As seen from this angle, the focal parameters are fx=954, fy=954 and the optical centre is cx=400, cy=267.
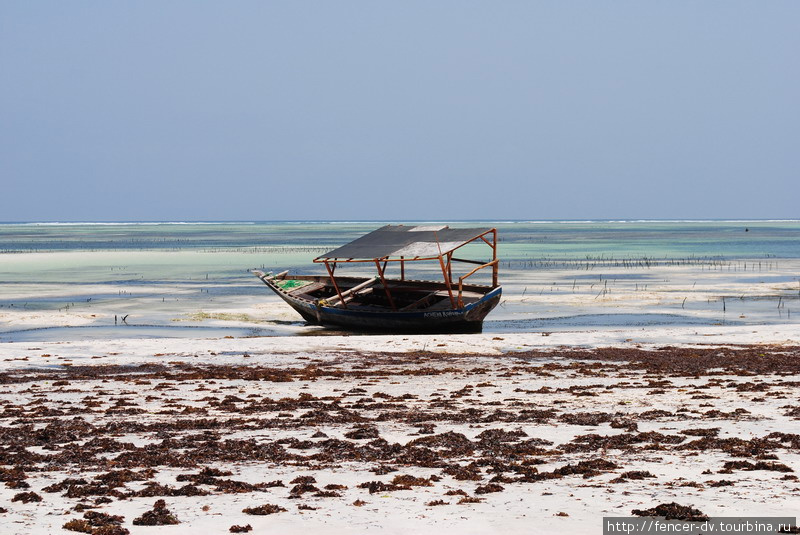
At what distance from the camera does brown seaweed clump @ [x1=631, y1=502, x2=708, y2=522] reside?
8914mm

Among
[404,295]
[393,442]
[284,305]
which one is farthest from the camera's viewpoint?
[284,305]

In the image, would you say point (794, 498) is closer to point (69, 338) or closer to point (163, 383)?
point (163, 383)

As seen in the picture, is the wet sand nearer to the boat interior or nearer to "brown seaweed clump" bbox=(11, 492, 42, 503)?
"brown seaweed clump" bbox=(11, 492, 42, 503)

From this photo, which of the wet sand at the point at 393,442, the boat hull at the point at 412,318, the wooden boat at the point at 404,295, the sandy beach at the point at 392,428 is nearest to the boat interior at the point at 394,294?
the wooden boat at the point at 404,295

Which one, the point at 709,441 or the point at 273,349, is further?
the point at 273,349

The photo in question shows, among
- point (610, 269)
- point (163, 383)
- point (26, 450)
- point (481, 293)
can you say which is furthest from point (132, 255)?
point (26, 450)

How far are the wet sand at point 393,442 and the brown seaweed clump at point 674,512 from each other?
28 cm

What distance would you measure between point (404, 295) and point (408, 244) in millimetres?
3177

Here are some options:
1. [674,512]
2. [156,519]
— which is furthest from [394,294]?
[674,512]

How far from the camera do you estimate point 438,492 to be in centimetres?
1016

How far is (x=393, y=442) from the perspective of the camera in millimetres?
12812

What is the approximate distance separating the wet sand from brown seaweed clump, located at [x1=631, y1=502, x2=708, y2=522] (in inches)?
10.9

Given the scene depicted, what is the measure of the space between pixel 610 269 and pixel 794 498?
54033 millimetres

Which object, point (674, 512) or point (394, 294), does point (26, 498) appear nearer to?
point (674, 512)
